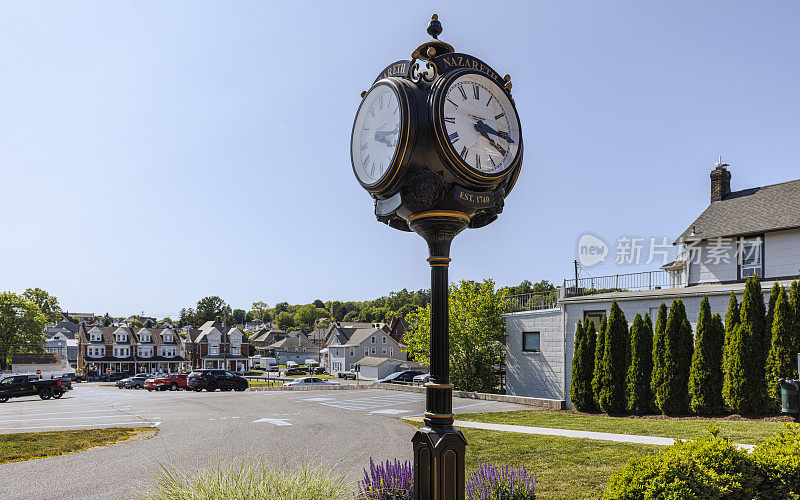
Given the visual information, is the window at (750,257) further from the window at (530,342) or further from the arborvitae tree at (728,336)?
the window at (530,342)

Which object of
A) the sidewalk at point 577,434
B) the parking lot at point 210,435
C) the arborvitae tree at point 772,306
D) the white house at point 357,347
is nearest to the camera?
the parking lot at point 210,435

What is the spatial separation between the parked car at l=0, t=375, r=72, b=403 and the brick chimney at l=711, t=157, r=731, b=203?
36.9 meters

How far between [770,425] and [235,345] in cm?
8476

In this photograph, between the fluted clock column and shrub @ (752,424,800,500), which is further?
shrub @ (752,424,800,500)

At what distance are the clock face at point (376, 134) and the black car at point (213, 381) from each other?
32.6 metres

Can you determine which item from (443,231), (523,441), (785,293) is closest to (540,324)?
(785,293)

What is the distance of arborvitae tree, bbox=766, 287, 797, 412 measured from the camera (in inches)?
614

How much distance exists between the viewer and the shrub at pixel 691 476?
16.1ft

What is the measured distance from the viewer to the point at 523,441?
1166 centimetres

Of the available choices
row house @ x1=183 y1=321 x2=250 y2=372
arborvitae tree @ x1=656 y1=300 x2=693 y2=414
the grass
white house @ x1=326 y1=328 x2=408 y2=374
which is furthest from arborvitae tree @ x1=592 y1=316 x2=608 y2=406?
row house @ x1=183 y1=321 x2=250 y2=372

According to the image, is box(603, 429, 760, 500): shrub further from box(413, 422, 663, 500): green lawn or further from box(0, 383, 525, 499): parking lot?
box(0, 383, 525, 499): parking lot

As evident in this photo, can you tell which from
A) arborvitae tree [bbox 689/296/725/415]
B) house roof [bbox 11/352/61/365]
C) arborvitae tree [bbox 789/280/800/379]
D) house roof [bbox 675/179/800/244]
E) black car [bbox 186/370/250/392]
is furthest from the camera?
house roof [bbox 11/352/61/365]

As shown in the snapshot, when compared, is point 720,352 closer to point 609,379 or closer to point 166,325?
point 609,379

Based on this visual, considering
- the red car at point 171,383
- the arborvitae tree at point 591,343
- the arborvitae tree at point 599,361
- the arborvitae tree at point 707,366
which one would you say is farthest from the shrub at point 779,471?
the red car at point 171,383
